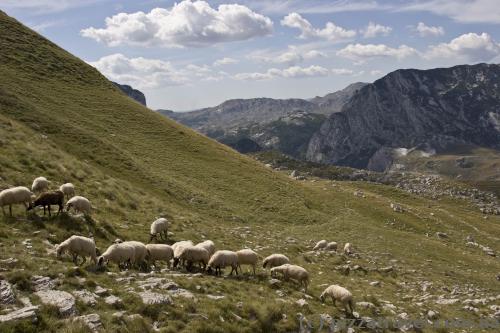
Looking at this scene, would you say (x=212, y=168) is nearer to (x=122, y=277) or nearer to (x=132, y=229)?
(x=132, y=229)

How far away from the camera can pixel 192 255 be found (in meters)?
20.9

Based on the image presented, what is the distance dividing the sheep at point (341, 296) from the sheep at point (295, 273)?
144 centimetres

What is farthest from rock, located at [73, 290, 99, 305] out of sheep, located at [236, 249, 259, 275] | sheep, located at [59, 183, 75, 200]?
sheep, located at [59, 183, 75, 200]

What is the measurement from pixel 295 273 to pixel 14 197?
46.7 feet

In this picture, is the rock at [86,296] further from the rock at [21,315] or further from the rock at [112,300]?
the rock at [21,315]

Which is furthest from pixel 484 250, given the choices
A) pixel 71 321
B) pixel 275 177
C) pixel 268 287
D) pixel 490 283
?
pixel 71 321

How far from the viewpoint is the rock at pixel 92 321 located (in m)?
12.2

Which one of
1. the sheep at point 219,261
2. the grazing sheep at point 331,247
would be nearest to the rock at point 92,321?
the sheep at point 219,261

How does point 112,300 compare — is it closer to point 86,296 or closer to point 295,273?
point 86,296

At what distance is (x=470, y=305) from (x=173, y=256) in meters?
18.5

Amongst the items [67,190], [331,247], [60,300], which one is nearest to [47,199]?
[67,190]

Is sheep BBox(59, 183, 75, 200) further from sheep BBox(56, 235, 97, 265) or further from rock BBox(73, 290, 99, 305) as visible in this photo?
rock BBox(73, 290, 99, 305)

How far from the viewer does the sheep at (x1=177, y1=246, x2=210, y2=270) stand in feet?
68.4

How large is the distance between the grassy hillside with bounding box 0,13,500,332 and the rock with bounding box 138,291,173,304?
28 cm
